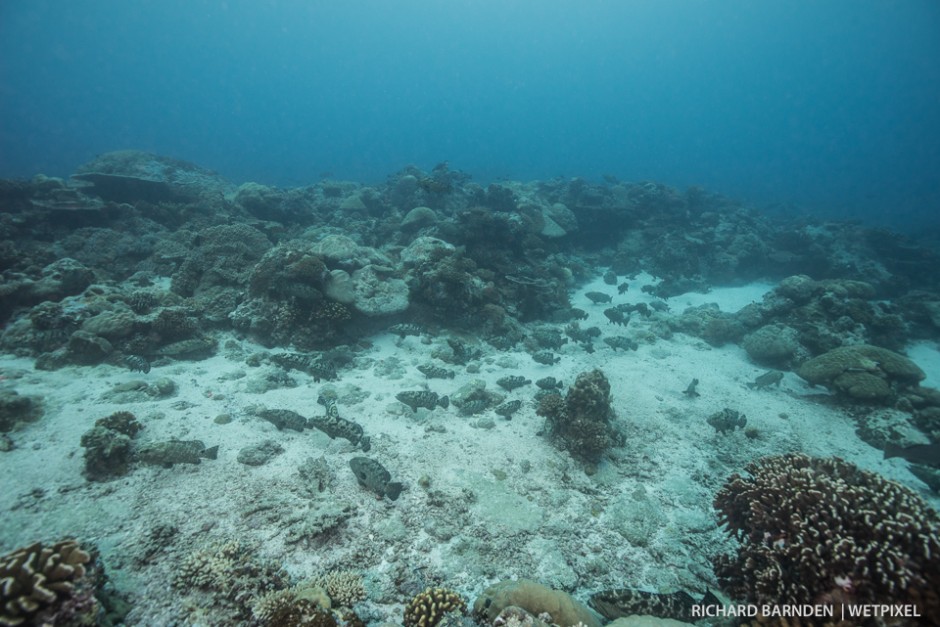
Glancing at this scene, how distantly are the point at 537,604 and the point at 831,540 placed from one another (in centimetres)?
346

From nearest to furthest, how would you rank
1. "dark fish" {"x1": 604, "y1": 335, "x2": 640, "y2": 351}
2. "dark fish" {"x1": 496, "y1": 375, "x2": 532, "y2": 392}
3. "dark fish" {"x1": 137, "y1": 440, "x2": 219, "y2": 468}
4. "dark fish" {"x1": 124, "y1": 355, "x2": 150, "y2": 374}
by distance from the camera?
1. "dark fish" {"x1": 137, "y1": 440, "x2": 219, "y2": 468}
2. "dark fish" {"x1": 124, "y1": 355, "x2": 150, "y2": 374}
3. "dark fish" {"x1": 496, "y1": 375, "x2": 532, "y2": 392}
4. "dark fish" {"x1": 604, "y1": 335, "x2": 640, "y2": 351}

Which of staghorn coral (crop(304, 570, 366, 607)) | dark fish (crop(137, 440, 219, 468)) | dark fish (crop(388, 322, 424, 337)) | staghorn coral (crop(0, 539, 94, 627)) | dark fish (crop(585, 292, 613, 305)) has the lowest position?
dark fish (crop(585, 292, 613, 305))

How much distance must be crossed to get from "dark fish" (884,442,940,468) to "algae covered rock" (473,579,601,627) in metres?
8.76

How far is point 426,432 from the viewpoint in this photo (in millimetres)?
8422

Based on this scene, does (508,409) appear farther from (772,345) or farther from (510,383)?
(772,345)

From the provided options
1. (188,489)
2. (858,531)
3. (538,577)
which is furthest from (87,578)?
(858,531)

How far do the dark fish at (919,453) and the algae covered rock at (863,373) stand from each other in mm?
2183

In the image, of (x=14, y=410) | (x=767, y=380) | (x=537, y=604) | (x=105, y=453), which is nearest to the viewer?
(x=537, y=604)

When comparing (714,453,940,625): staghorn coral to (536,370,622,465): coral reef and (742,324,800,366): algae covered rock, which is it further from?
(742,324,800,366): algae covered rock

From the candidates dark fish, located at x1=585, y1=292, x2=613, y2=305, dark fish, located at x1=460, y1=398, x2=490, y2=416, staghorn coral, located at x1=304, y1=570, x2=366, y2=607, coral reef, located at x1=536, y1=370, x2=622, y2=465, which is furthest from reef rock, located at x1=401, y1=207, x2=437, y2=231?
staghorn coral, located at x1=304, y1=570, x2=366, y2=607

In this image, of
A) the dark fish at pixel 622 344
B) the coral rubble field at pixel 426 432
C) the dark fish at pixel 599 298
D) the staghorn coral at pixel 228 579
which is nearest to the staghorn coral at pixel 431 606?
the coral rubble field at pixel 426 432

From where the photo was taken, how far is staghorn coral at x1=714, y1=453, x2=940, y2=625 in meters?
3.80

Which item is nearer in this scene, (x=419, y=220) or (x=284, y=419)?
(x=284, y=419)

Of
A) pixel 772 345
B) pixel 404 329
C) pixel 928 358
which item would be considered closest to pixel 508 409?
pixel 404 329
